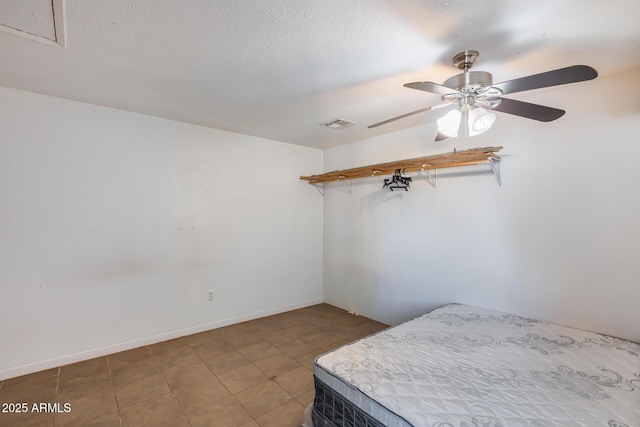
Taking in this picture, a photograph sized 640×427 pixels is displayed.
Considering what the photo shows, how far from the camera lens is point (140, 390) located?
2.23 m

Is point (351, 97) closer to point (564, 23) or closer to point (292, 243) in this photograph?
point (564, 23)

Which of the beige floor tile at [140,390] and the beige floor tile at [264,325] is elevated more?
the beige floor tile at [140,390]

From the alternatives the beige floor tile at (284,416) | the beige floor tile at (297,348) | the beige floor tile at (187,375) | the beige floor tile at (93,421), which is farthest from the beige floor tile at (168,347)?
the beige floor tile at (284,416)

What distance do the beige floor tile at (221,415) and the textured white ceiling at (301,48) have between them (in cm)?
243

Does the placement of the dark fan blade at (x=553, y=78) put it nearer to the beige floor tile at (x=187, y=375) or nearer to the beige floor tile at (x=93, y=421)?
the beige floor tile at (x=187, y=375)

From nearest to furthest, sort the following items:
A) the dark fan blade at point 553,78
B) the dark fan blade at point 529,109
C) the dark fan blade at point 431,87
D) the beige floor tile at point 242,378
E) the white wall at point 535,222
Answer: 1. the dark fan blade at point 553,78
2. the dark fan blade at point 431,87
3. the dark fan blade at point 529,109
4. the white wall at point 535,222
5. the beige floor tile at point 242,378

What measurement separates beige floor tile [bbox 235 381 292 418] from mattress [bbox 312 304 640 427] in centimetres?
50

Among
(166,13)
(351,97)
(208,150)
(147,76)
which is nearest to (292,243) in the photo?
(208,150)

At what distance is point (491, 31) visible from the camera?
1542 millimetres

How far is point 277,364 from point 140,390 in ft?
3.63

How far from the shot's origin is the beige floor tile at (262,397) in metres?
2.04

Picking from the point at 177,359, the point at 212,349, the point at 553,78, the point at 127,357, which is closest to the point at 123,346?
the point at 127,357

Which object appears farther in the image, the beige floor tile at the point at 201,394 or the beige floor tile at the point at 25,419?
the beige floor tile at the point at 201,394

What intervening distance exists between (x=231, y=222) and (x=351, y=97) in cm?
213
